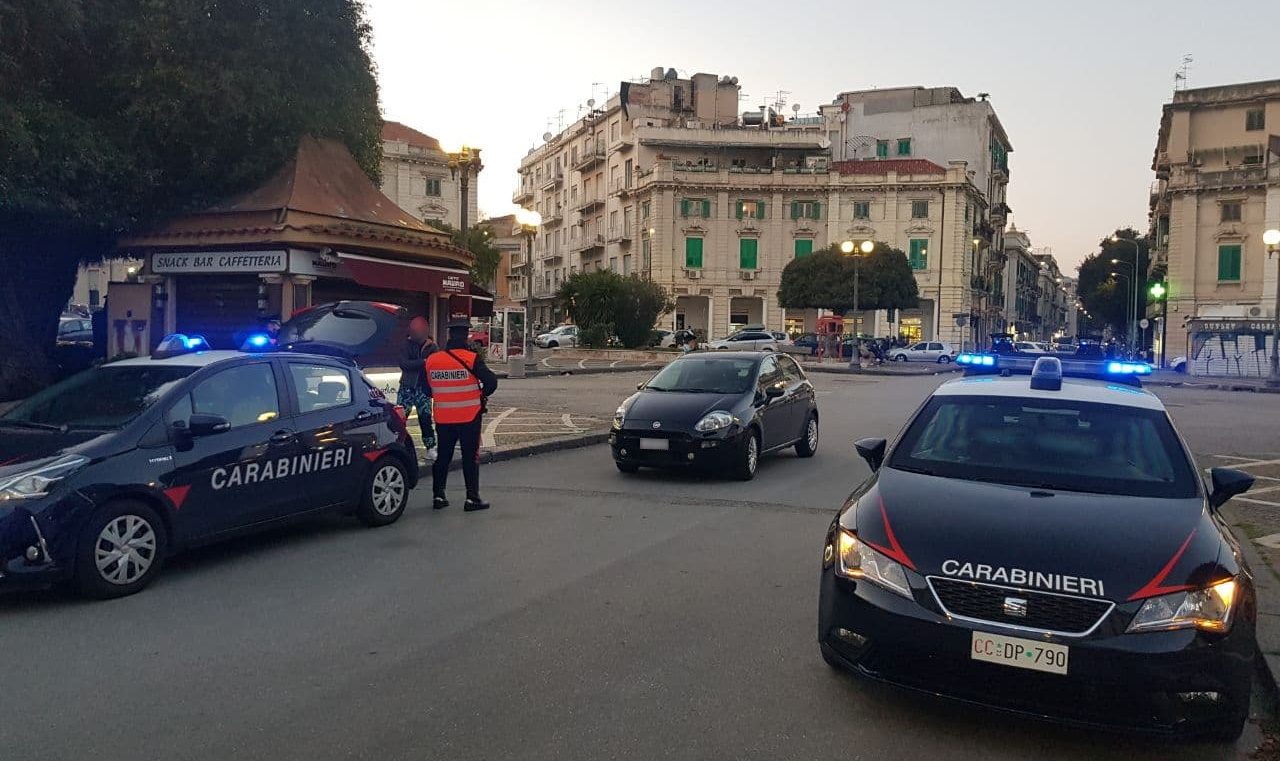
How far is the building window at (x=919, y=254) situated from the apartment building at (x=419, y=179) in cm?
2977

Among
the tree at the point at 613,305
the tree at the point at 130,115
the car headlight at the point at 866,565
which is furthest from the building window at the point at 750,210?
the car headlight at the point at 866,565

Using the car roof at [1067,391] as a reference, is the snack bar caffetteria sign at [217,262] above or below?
above

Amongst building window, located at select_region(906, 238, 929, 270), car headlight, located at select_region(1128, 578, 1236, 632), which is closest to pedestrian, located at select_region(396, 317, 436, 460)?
car headlight, located at select_region(1128, 578, 1236, 632)

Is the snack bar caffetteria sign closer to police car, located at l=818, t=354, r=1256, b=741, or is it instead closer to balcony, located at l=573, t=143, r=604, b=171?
police car, located at l=818, t=354, r=1256, b=741

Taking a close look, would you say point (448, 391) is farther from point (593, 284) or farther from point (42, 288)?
point (593, 284)

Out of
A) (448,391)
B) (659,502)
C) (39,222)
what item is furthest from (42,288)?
(659,502)

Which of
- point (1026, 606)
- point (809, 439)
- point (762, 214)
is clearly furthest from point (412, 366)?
point (762, 214)

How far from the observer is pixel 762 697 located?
4.47m

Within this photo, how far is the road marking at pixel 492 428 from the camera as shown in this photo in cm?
1342

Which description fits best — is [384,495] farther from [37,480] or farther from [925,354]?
[925,354]

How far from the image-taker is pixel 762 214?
6475cm

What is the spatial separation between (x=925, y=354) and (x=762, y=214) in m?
17.5

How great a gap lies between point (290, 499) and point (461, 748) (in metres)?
4.01

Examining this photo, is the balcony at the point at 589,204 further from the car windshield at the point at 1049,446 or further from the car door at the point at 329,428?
the car windshield at the point at 1049,446
